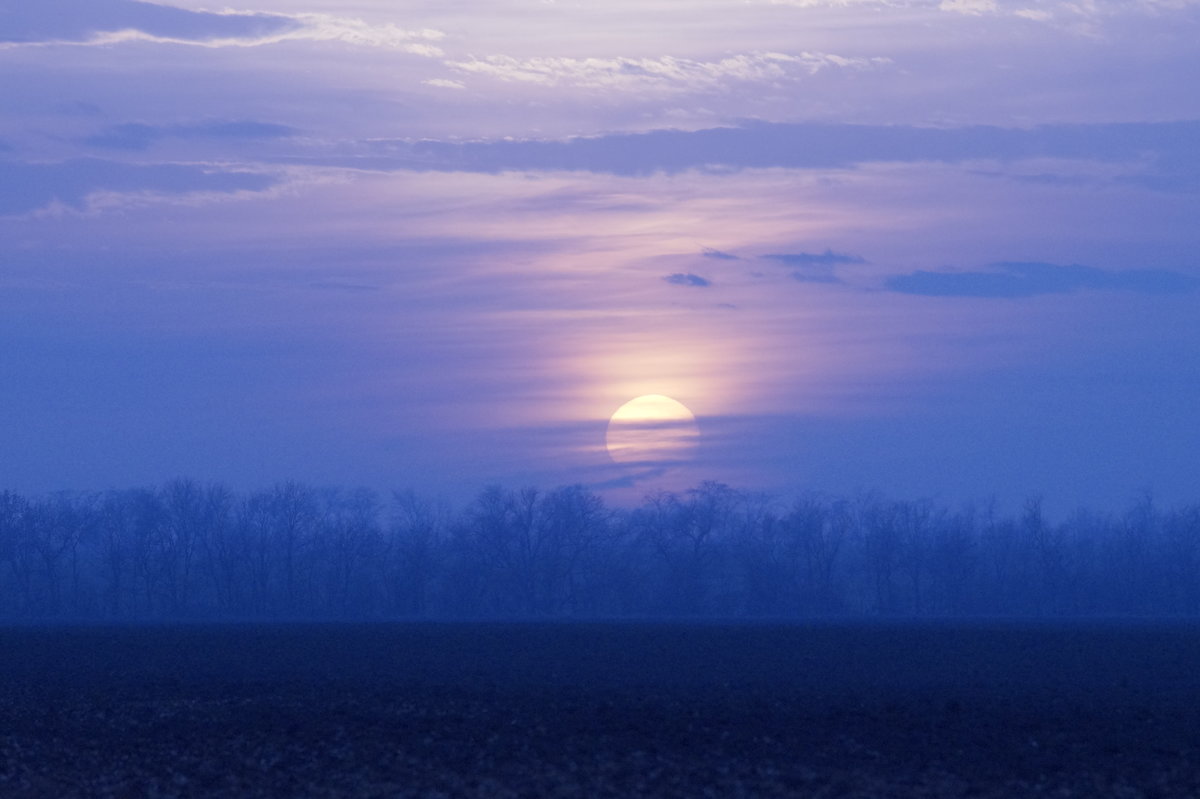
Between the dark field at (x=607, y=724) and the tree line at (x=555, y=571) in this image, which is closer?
the dark field at (x=607, y=724)

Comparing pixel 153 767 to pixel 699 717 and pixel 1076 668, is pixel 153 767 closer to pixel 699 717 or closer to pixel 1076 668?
pixel 699 717

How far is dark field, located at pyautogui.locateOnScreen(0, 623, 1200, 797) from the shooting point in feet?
76.7

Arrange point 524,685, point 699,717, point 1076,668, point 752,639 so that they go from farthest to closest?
point 752,639 < point 1076,668 < point 524,685 < point 699,717

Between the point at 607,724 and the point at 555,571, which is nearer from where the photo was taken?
the point at 607,724

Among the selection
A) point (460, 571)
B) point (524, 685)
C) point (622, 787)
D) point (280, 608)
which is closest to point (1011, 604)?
point (460, 571)

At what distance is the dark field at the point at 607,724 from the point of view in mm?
23391

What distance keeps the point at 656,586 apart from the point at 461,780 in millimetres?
130951

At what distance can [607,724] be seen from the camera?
29.4m

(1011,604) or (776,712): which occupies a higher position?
(776,712)

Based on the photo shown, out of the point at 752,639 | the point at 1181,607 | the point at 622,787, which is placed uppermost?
the point at 622,787

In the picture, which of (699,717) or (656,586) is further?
(656,586)

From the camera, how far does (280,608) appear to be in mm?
151250

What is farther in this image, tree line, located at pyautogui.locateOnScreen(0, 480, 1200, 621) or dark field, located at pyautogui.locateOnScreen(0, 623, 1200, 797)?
tree line, located at pyautogui.locateOnScreen(0, 480, 1200, 621)

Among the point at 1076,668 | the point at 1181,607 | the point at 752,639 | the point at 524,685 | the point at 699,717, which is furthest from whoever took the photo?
the point at 1181,607
